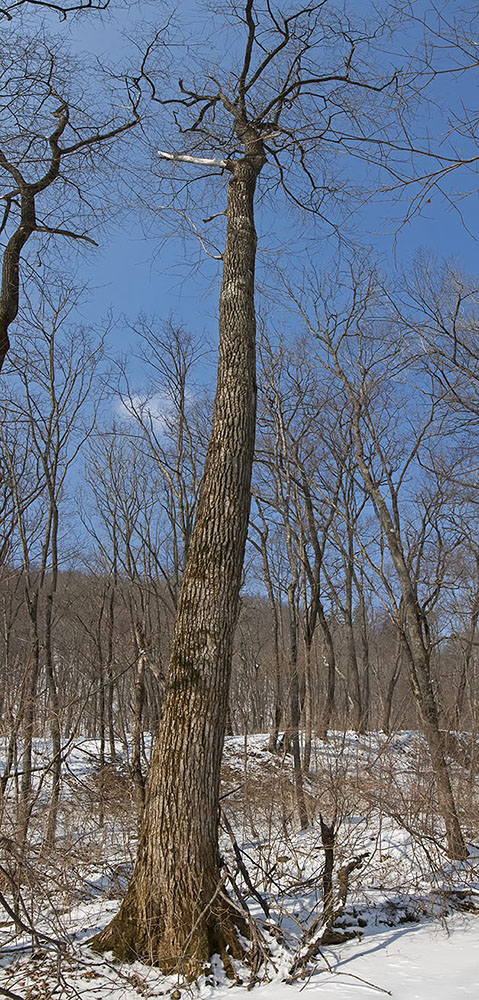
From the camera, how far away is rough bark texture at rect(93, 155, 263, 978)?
3863mm

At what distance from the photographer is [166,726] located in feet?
13.7

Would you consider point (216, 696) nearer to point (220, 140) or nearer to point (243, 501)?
point (243, 501)

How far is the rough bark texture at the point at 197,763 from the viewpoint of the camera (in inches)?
152

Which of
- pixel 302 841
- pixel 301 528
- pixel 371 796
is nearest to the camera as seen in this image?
pixel 371 796

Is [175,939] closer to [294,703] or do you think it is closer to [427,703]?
[427,703]

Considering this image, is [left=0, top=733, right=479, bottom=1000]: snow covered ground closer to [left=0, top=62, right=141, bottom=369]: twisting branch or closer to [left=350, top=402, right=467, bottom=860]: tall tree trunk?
[left=350, top=402, right=467, bottom=860]: tall tree trunk

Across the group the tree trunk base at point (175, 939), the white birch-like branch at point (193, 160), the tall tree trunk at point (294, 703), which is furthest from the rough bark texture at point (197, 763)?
the tall tree trunk at point (294, 703)

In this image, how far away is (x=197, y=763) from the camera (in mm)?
4055

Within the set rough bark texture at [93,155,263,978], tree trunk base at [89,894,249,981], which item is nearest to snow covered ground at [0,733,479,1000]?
tree trunk base at [89,894,249,981]

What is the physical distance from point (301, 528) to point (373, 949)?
771cm

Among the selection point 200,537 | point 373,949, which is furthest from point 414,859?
point 200,537

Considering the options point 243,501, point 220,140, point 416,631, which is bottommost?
point 416,631

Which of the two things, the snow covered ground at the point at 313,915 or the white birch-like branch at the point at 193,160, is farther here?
the white birch-like branch at the point at 193,160

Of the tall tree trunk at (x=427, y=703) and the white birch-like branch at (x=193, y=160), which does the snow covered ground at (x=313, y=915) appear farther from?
the white birch-like branch at (x=193, y=160)
